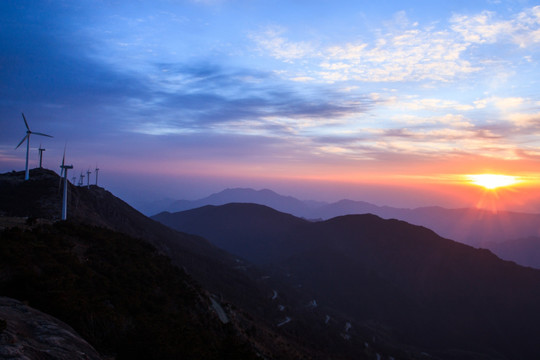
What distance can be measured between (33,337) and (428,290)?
168405mm

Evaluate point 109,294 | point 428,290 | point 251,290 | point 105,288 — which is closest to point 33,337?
point 109,294

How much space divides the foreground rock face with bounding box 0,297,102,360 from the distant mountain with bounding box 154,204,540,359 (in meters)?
121

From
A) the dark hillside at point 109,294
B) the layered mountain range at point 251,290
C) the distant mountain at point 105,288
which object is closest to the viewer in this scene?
the dark hillside at point 109,294

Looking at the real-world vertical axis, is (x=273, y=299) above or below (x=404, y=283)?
above

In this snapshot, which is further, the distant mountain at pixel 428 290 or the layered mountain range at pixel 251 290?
the distant mountain at pixel 428 290

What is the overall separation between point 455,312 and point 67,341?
15889 centimetres

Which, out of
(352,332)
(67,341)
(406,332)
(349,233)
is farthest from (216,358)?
(349,233)

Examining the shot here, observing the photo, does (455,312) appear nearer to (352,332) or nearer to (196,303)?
(352,332)

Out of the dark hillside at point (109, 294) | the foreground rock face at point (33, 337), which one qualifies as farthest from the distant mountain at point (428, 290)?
the foreground rock face at point (33, 337)

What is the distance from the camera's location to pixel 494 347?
111625 mm

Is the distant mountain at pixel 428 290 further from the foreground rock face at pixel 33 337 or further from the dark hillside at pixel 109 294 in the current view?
the foreground rock face at pixel 33 337

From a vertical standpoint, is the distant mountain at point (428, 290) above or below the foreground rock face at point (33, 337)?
below

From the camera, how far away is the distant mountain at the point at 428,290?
115500 millimetres

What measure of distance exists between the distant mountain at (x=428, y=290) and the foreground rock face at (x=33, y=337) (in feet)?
398
